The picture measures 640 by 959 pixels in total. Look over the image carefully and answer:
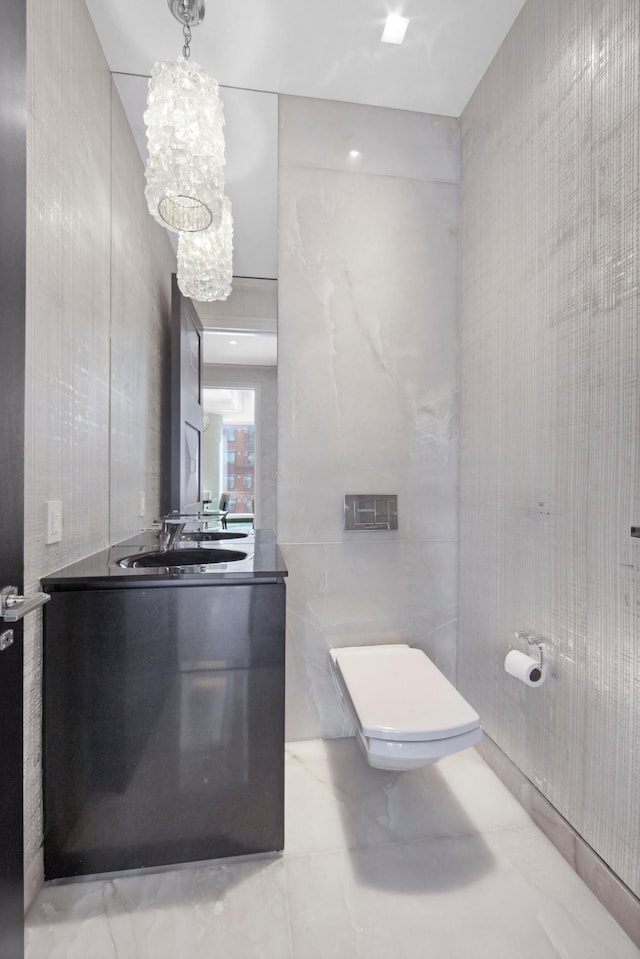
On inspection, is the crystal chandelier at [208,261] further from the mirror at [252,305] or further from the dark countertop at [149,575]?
the dark countertop at [149,575]

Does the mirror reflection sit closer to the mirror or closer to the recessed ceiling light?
the mirror

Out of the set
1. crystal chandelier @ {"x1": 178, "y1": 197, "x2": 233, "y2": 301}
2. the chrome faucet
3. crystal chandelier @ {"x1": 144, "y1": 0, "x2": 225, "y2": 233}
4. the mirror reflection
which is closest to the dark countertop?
the chrome faucet

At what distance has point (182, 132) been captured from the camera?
1.31 m

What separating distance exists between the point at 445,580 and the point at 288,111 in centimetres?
200

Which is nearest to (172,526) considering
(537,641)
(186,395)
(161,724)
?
(186,395)

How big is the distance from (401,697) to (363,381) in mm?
1153

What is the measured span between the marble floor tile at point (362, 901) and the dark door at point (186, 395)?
1158 millimetres

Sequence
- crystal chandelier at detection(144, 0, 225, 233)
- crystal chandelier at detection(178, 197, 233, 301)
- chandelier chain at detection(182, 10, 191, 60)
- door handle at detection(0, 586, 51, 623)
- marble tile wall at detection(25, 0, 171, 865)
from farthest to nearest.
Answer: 1. crystal chandelier at detection(178, 197, 233, 301)
2. chandelier chain at detection(182, 10, 191, 60)
3. crystal chandelier at detection(144, 0, 225, 233)
4. marble tile wall at detection(25, 0, 171, 865)
5. door handle at detection(0, 586, 51, 623)

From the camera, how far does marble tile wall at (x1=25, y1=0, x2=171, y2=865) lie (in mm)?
1125

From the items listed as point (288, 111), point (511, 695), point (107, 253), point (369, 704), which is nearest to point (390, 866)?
point (369, 704)

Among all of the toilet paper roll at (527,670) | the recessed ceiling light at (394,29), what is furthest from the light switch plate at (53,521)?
the recessed ceiling light at (394,29)

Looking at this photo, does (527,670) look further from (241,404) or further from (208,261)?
(208,261)

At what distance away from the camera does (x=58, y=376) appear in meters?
1.24

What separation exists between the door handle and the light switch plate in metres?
0.41
